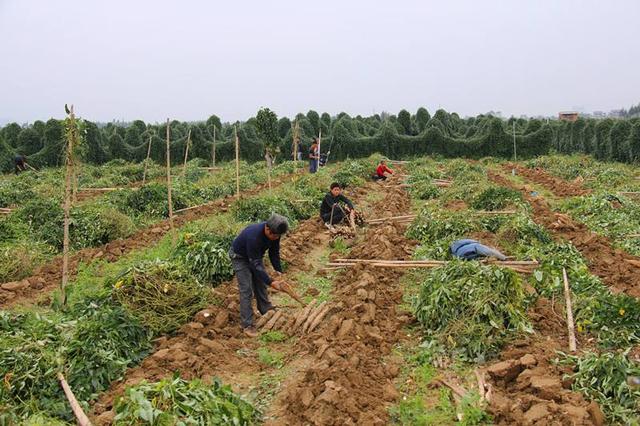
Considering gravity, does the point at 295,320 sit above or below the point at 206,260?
below

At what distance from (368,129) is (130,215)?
1025 inches

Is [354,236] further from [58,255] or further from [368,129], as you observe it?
[368,129]

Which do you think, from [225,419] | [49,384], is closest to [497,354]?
[225,419]

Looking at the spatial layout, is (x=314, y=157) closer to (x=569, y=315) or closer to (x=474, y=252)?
(x=474, y=252)

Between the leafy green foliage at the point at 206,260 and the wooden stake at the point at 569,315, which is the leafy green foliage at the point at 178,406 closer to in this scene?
the wooden stake at the point at 569,315

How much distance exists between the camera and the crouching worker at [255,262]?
5988mm

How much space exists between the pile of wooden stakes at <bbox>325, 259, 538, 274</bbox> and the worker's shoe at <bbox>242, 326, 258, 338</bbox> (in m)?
2.26

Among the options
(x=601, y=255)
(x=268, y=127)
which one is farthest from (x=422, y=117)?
(x=601, y=255)

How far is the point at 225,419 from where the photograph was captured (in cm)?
410

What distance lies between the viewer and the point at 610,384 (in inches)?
174

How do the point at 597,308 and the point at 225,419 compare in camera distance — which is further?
the point at 597,308

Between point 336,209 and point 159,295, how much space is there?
18.2ft

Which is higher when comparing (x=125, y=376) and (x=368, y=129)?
(x=368, y=129)

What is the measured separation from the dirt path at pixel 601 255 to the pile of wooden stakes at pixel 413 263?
1047mm
